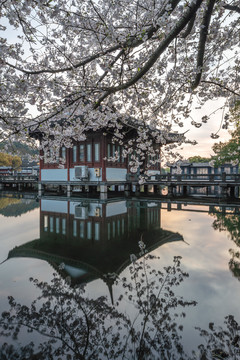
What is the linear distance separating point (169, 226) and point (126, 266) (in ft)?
13.8

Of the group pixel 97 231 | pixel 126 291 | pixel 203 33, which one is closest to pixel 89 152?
pixel 97 231

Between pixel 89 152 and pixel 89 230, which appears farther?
pixel 89 152

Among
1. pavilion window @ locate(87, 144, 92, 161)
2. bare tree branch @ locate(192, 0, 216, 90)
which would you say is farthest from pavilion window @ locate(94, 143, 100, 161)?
bare tree branch @ locate(192, 0, 216, 90)

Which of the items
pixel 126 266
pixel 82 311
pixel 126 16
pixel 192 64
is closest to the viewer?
pixel 82 311

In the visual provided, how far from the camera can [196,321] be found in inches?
108

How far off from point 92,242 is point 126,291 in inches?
115

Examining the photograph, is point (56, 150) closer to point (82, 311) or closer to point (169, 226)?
point (82, 311)

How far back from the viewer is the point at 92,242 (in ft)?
20.5

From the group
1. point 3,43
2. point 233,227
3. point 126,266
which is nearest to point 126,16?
point 3,43

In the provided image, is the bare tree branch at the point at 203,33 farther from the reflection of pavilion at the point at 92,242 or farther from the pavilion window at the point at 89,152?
the pavilion window at the point at 89,152

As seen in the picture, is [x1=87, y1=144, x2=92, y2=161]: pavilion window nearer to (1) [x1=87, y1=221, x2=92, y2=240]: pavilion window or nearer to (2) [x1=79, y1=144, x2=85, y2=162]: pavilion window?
(2) [x1=79, y1=144, x2=85, y2=162]: pavilion window

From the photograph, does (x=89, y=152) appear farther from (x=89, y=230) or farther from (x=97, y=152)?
(x=89, y=230)

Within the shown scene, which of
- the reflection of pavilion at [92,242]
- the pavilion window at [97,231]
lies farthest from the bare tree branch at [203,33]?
the pavilion window at [97,231]

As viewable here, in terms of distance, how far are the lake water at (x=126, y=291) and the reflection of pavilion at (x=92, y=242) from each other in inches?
1.2
